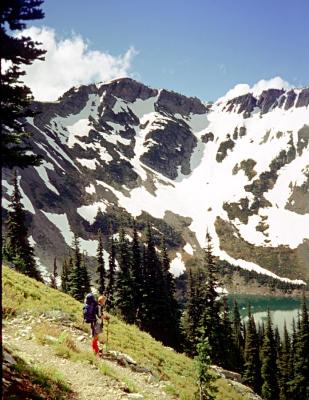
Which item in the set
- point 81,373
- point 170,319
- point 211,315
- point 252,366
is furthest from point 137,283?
point 81,373

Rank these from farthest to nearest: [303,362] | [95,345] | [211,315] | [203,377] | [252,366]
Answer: [252,366] < [303,362] < [211,315] < [203,377] < [95,345]

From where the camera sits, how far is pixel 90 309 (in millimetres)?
20938

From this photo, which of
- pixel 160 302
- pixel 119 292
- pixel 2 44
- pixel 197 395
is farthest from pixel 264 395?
pixel 2 44

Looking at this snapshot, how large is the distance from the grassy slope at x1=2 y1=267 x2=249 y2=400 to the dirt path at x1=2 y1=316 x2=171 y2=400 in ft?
4.33

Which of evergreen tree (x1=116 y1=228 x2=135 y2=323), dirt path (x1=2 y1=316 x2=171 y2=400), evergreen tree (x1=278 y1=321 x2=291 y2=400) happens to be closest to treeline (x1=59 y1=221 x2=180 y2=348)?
evergreen tree (x1=116 y1=228 x2=135 y2=323)

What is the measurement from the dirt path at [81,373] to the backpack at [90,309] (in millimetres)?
1351

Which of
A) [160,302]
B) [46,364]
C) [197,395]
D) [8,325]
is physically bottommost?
[197,395]

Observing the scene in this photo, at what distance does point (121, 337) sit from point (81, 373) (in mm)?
8969

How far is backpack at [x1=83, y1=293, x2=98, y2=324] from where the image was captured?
20.8m

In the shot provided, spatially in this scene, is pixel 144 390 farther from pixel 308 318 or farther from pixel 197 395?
pixel 308 318

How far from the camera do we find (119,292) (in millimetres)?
61094

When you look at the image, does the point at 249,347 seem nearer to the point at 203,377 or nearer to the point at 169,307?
the point at 169,307

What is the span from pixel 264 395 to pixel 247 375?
12.8 ft

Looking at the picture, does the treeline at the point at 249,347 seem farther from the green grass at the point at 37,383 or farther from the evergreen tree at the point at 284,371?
the green grass at the point at 37,383
